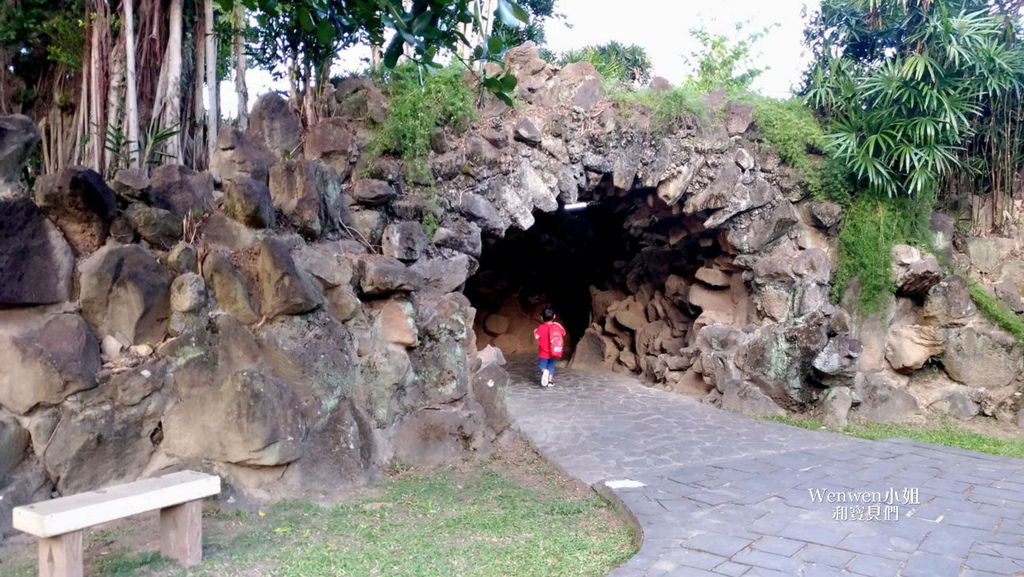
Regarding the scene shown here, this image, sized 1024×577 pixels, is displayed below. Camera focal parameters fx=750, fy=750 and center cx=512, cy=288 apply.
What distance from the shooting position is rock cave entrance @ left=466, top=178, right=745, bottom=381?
9906mm

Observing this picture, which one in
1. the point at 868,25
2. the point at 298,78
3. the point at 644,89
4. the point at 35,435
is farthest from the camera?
the point at 868,25

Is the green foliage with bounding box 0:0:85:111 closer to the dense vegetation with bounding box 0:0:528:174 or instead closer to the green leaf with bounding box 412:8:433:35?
the dense vegetation with bounding box 0:0:528:174

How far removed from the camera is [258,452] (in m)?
4.72

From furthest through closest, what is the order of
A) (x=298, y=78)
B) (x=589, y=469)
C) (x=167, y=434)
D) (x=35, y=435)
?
(x=298, y=78) < (x=589, y=469) < (x=167, y=434) < (x=35, y=435)

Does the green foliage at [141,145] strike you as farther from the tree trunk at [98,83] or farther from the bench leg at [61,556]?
the bench leg at [61,556]

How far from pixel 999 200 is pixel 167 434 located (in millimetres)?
9962

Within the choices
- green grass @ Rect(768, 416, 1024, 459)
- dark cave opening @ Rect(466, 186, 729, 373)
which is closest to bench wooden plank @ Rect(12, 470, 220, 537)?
dark cave opening @ Rect(466, 186, 729, 373)

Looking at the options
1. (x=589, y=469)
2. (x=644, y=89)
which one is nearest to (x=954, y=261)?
(x=644, y=89)

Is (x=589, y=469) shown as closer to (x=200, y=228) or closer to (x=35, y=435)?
(x=200, y=228)

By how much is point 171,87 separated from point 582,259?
9.10 meters

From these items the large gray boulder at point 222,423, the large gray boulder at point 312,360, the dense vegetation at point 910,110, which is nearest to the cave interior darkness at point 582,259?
the dense vegetation at point 910,110

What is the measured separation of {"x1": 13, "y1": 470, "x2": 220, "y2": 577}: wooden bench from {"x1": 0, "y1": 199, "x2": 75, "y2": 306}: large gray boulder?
1462 mm

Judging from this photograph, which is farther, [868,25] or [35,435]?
[868,25]

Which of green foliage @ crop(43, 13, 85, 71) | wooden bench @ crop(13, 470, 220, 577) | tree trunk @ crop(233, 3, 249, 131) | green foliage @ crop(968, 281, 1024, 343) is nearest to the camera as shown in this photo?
wooden bench @ crop(13, 470, 220, 577)
